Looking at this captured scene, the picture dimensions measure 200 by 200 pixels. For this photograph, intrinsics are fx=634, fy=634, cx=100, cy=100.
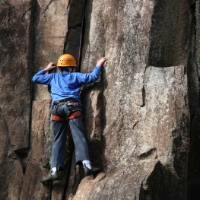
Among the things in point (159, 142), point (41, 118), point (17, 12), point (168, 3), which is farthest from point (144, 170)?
point (17, 12)

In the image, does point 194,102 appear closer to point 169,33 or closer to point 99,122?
point 169,33

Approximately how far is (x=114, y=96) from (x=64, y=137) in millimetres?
1324

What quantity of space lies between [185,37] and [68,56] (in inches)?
103

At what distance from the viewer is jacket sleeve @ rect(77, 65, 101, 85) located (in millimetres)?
12930

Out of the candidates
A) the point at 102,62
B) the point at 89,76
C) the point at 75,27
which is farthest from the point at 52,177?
the point at 75,27

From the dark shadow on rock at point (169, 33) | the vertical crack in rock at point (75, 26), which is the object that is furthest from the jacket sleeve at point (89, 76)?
the vertical crack in rock at point (75, 26)

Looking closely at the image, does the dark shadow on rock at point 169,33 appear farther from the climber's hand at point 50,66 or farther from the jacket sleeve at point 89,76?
the climber's hand at point 50,66

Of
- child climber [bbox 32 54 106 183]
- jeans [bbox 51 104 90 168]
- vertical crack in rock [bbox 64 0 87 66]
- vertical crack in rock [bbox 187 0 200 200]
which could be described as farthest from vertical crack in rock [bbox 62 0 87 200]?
vertical crack in rock [bbox 187 0 200 200]

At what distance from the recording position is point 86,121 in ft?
43.2

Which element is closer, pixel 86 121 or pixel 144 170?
pixel 144 170

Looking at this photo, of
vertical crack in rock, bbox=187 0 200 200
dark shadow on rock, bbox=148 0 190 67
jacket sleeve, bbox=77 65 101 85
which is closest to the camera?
jacket sleeve, bbox=77 65 101 85

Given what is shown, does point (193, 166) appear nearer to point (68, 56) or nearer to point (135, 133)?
point (135, 133)

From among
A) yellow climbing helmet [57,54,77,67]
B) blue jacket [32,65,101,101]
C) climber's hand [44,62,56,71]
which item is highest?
yellow climbing helmet [57,54,77,67]

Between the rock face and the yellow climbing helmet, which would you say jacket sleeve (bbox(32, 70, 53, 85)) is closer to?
the yellow climbing helmet
